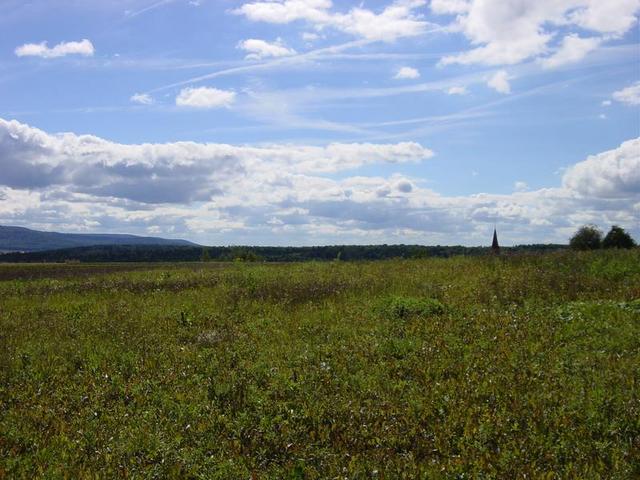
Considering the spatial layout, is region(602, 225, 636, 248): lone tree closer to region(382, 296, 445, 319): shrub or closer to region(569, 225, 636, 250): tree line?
region(569, 225, 636, 250): tree line

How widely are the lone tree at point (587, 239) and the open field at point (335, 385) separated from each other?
4080cm

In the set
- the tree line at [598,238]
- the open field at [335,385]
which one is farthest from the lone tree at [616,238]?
the open field at [335,385]

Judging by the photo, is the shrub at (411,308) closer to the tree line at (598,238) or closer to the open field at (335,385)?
the open field at (335,385)

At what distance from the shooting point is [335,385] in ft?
29.2

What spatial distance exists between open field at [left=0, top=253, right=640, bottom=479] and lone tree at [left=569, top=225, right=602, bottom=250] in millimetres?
40801

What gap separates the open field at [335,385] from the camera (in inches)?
256

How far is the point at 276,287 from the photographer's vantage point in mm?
18719

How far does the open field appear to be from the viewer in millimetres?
6508

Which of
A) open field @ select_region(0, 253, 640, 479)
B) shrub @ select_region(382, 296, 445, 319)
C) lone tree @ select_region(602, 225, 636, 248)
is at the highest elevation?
lone tree @ select_region(602, 225, 636, 248)

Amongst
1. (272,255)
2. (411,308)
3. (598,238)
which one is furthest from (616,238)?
(272,255)

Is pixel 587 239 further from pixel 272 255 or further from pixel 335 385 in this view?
pixel 272 255

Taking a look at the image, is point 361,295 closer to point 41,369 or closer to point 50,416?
point 41,369

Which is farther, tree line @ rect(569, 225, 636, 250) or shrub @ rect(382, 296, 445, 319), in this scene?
tree line @ rect(569, 225, 636, 250)

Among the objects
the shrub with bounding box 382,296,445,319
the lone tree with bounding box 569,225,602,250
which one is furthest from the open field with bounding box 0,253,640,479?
the lone tree with bounding box 569,225,602,250
